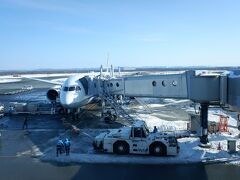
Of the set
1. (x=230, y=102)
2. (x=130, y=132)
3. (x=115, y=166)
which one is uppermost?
(x=230, y=102)

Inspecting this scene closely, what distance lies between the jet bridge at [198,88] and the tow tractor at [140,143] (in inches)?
120

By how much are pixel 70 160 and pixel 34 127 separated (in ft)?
40.7

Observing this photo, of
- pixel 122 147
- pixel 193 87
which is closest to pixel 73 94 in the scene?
pixel 122 147

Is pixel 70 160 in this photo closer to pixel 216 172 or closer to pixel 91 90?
pixel 216 172

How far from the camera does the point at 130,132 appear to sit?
72.2 ft

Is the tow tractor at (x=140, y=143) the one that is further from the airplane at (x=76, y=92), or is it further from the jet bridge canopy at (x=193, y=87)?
the airplane at (x=76, y=92)

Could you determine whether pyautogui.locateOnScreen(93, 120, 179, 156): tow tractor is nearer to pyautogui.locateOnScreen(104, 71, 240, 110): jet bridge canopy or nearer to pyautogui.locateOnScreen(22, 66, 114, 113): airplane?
pyautogui.locateOnScreen(104, 71, 240, 110): jet bridge canopy

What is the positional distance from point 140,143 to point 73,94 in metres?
13.9

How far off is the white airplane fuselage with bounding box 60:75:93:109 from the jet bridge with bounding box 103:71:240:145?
6520 millimetres

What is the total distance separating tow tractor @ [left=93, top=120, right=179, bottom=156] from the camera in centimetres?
2130

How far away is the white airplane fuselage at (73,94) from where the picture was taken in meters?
33.5

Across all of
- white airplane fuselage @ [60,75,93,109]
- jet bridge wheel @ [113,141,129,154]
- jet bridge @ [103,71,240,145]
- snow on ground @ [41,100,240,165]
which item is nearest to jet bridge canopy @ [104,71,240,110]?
jet bridge @ [103,71,240,145]

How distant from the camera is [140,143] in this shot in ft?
70.7

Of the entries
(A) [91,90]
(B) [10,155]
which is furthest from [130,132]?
(A) [91,90]
